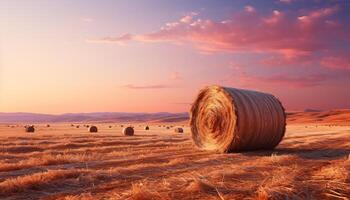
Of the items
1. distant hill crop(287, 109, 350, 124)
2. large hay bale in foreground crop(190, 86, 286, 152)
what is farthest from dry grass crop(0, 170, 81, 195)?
distant hill crop(287, 109, 350, 124)

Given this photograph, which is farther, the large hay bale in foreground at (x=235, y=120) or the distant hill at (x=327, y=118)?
the distant hill at (x=327, y=118)

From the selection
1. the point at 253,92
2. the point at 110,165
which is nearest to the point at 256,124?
the point at 253,92

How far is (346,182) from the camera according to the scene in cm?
748

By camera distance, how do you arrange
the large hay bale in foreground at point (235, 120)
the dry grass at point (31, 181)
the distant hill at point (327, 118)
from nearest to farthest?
the dry grass at point (31, 181) → the large hay bale in foreground at point (235, 120) → the distant hill at point (327, 118)

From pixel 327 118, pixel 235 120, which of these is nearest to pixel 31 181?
pixel 235 120

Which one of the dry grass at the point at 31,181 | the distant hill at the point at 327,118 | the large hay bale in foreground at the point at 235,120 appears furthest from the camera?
the distant hill at the point at 327,118

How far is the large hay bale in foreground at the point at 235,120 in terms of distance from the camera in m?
16.3

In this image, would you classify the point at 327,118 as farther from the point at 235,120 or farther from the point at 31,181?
the point at 31,181

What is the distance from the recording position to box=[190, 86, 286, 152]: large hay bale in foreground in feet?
53.5

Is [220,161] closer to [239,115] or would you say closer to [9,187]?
[239,115]

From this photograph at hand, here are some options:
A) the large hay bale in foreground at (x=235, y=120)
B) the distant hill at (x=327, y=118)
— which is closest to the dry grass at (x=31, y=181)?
the large hay bale in foreground at (x=235, y=120)

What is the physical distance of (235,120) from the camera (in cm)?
1614

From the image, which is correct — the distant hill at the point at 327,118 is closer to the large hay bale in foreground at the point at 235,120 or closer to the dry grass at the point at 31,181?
the large hay bale in foreground at the point at 235,120

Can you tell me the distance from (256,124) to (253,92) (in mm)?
1962
